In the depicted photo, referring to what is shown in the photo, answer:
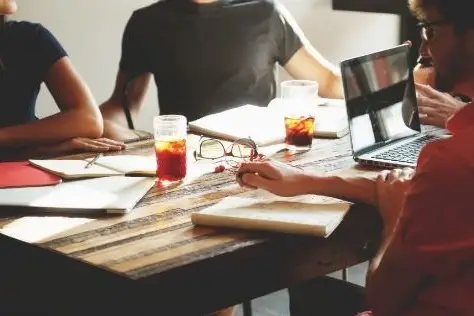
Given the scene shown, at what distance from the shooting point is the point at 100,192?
155 cm

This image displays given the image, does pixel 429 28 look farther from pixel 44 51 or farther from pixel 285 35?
pixel 285 35

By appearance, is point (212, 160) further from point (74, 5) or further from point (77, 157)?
point (74, 5)

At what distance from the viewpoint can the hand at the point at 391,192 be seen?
4.60 feet

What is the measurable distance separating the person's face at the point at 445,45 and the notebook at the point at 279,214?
34cm

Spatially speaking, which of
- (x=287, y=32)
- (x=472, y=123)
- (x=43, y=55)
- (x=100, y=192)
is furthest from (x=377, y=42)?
(x=472, y=123)

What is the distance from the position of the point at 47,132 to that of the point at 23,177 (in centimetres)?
42

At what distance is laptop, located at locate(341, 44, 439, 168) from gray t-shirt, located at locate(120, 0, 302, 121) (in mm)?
705

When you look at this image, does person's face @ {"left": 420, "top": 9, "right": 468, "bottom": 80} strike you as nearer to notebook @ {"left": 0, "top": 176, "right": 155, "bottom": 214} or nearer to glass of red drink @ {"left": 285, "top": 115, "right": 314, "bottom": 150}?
notebook @ {"left": 0, "top": 176, "right": 155, "bottom": 214}

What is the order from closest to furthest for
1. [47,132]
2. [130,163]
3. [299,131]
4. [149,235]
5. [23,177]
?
[149,235]
[23,177]
[130,163]
[299,131]
[47,132]

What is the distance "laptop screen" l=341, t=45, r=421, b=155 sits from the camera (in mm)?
1795

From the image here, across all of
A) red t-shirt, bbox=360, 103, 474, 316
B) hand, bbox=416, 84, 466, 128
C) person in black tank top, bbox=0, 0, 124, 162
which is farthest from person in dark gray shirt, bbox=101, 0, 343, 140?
red t-shirt, bbox=360, 103, 474, 316

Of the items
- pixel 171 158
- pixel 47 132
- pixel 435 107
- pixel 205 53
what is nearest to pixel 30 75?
pixel 47 132

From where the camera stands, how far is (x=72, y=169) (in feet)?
5.58

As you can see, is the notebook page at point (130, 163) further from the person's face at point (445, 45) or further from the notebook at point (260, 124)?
the person's face at point (445, 45)
